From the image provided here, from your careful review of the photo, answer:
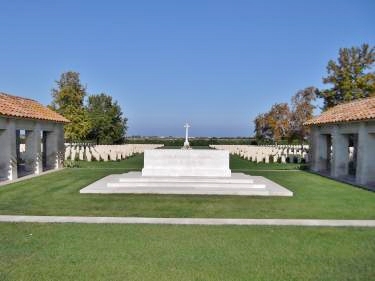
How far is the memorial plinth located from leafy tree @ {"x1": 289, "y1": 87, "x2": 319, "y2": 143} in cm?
3298

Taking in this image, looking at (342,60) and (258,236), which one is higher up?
(342,60)

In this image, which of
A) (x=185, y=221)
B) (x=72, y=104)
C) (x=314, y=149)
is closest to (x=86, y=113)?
(x=72, y=104)

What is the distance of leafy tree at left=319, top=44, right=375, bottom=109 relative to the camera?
1288 inches

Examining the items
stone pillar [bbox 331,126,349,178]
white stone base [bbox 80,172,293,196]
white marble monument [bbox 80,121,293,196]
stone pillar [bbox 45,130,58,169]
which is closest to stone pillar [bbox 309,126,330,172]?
stone pillar [bbox 331,126,349,178]

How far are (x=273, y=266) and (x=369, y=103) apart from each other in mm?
15940

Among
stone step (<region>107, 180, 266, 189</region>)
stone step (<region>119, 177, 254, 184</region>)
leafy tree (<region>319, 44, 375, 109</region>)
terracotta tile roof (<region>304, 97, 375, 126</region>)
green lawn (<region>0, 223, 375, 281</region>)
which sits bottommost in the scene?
green lawn (<region>0, 223, 375, 281</region>)

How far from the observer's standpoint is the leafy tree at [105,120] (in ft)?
171

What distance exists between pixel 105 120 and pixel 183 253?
46.8 meters

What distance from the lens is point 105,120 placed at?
171 feet

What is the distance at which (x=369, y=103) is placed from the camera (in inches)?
773

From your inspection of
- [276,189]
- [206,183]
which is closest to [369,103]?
[276,189]

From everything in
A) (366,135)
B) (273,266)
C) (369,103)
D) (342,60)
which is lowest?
(273,266)

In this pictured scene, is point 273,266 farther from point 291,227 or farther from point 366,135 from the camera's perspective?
point 366,135

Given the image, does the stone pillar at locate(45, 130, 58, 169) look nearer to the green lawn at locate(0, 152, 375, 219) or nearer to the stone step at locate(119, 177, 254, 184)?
the green lawn at locate(0, 152, 375, 219)
